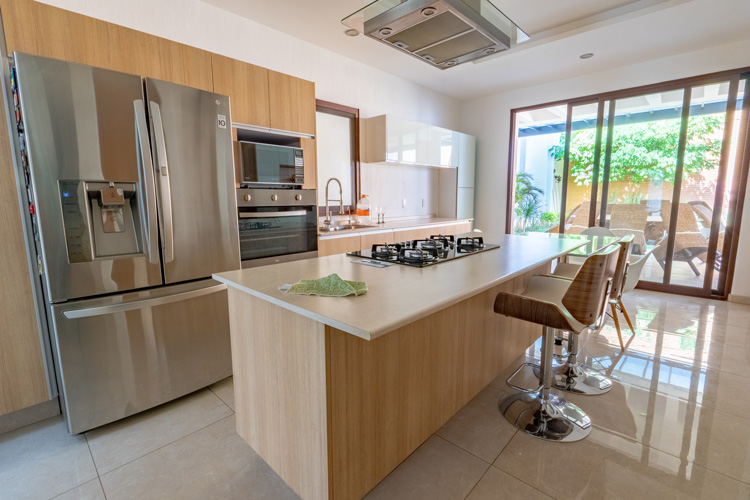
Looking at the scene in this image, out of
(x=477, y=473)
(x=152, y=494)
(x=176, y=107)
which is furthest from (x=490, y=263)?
(x=176, y=107)

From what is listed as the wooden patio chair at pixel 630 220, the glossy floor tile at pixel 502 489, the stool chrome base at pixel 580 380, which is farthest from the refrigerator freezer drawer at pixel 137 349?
the wooden patio chair at pixel 630 220

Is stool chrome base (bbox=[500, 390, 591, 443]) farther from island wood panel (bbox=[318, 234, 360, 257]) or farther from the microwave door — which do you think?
the microwave door

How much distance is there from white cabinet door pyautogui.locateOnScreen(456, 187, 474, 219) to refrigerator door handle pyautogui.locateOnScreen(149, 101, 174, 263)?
4246 mm

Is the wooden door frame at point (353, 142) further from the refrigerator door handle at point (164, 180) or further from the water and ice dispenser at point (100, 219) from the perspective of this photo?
the water and ice dispenser at point (100, 219)

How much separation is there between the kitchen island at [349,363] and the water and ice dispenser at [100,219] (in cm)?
80

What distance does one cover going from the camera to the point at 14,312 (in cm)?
180

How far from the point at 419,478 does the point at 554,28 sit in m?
3.93

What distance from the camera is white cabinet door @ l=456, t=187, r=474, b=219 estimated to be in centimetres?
541

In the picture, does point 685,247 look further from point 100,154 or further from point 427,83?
point 100,154

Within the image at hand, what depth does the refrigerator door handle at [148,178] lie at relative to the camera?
1.83m

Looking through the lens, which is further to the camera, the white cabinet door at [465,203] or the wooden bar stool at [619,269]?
the white cabinet door at [465,203]

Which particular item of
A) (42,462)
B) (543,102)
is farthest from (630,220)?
(42,462)

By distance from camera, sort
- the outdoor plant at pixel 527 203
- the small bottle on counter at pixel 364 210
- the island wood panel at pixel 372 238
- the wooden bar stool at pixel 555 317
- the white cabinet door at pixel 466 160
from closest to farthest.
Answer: the wooden bar stool at pixel 555 317 → the island wood panel at pixel 372 238 → the small bottle on counter at pixel 364 210 → the white cabinet door at pixel 466 160 → the outdoor plant at pixel 527 203

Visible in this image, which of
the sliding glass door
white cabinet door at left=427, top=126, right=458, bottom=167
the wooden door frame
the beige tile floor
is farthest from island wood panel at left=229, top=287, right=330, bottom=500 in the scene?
the sliding glass door
